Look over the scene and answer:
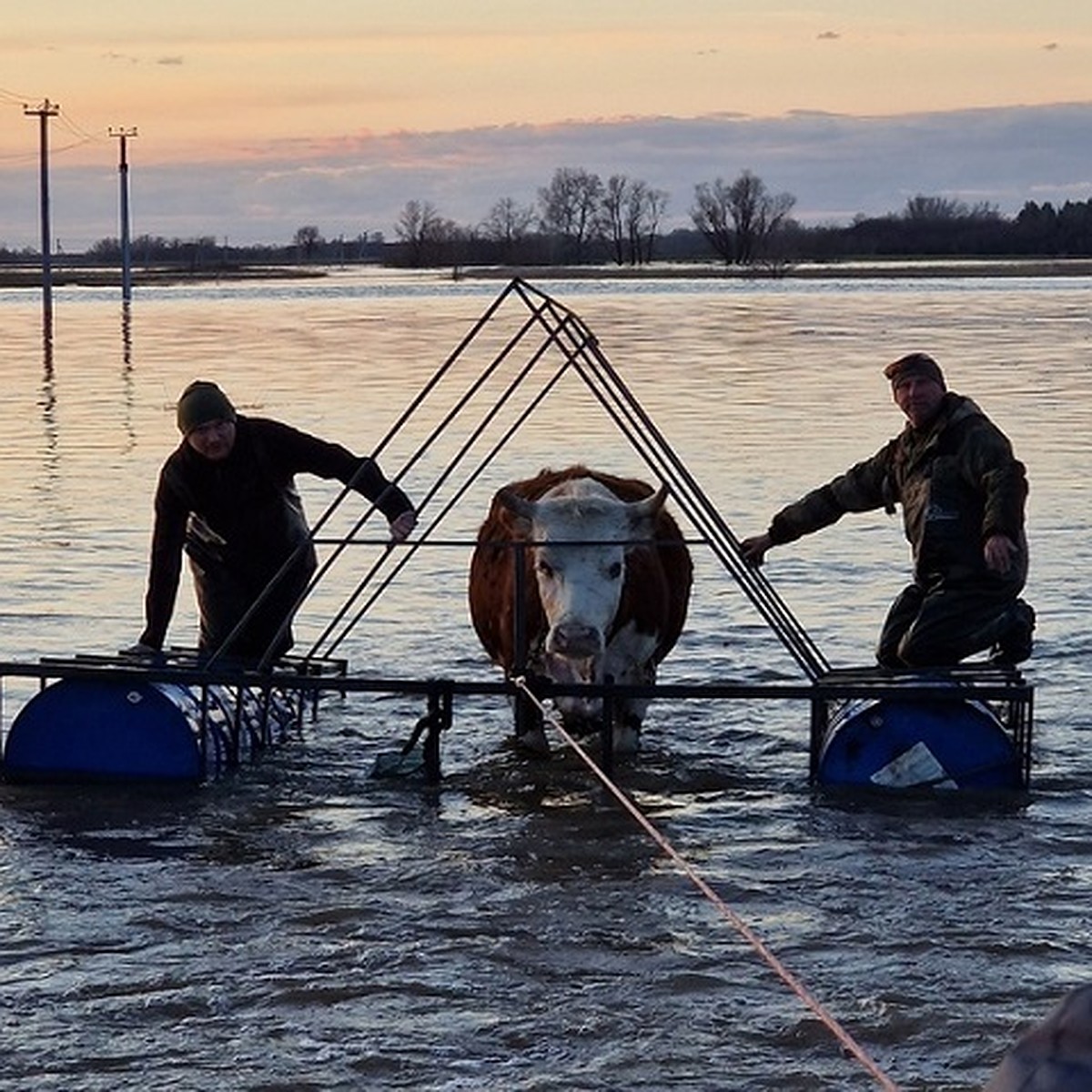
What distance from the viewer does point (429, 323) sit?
52.9 m

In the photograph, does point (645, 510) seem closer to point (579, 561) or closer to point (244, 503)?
point (579, 561)

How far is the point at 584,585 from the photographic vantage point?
8.93 m

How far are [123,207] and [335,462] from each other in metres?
82.3

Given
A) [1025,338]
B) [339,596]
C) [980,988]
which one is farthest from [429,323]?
[980,988]

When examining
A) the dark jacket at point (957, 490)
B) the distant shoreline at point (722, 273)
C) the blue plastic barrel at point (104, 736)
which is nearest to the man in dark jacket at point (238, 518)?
the blue plastic barrel at point (104, 736)

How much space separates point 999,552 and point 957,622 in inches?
25.0

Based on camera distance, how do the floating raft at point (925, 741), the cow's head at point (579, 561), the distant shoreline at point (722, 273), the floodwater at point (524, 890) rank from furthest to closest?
the distant shoreline at point (722, 273), the cow's head at point (579, 561), the floating raft at point (925, 741), the floodwater at point (524, 890)

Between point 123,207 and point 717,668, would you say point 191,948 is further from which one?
point 123,207

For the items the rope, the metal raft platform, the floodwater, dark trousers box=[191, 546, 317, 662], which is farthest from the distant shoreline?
the rope

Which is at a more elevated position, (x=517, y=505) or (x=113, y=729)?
(x=517, y=505)

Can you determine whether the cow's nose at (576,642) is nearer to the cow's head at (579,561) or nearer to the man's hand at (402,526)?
the cow's head at (579,561)

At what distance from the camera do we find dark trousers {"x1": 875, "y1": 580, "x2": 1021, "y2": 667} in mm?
9359

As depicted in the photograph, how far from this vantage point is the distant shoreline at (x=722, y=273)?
103 meters

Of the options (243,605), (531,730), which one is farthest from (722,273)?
(531,730)
